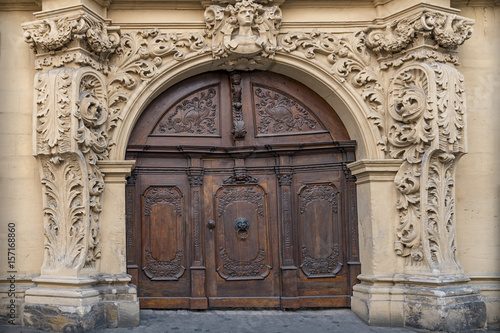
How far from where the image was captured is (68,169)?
6.06 m

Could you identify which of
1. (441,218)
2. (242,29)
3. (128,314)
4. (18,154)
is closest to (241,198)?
(128,314)

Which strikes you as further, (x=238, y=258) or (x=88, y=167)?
(x=238, y=258)

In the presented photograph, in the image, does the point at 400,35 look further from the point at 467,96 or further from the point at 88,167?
the point at 88,167

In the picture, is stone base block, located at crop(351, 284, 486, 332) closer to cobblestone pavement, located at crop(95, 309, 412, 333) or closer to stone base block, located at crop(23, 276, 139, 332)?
cobblestone pavement, located at crop(95, 309, 412, 333)

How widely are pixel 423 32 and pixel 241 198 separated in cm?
287

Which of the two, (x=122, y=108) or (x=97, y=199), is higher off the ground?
(x=122, y=108)

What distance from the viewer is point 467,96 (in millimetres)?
6805

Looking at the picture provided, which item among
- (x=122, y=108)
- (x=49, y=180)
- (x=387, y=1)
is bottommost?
(x=49, y=180)

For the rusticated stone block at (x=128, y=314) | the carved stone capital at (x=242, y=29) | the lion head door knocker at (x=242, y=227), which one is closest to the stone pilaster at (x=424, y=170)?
the carved stone capital at (x=242, y=29)

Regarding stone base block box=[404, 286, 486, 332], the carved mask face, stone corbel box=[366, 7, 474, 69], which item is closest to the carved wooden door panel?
stone base block box=[404, 286, 486, 332]

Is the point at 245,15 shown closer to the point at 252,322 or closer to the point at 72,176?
the point at 72,176

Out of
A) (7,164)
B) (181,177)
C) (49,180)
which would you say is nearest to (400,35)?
(181,177)

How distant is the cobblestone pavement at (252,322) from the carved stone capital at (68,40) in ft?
9.64

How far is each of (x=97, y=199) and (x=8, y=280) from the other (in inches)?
52.9
